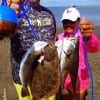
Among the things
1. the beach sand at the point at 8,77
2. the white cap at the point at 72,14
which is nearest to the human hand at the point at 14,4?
the white cap at the point at 72,14

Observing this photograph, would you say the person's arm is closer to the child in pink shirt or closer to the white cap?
the child in pink shirt

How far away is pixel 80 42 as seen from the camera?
541 centimetres

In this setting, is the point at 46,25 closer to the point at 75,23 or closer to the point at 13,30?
the point at 75,23

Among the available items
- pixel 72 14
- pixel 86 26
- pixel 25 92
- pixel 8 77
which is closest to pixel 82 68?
pixel 86 26

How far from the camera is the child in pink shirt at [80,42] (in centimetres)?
525

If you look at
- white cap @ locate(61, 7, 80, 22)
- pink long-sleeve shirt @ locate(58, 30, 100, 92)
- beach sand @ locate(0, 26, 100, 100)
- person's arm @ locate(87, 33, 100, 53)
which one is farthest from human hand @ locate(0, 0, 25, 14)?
beach sand @ locate(0, 26, 100, 100)

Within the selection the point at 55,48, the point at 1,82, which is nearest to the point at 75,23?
the point at 55,48

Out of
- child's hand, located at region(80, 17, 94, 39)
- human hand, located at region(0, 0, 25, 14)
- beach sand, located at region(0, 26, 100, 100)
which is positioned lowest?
beach sand, located at region(0, 26, 100, 100)

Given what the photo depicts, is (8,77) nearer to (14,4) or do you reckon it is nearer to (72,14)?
(72,14)

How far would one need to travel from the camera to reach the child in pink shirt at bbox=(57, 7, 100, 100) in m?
5.25

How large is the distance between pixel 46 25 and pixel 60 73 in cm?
115

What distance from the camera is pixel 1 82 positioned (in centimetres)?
1348

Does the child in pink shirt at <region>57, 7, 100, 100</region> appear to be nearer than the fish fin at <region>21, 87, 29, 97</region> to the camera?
No

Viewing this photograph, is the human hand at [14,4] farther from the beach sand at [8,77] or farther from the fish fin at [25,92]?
the beach sand at [8,77]
